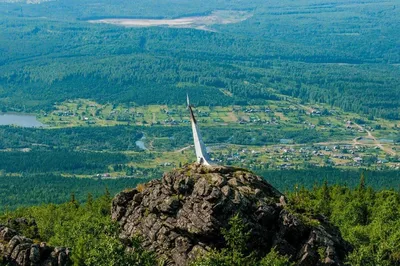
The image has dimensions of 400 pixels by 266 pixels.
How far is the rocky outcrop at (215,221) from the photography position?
150 ft

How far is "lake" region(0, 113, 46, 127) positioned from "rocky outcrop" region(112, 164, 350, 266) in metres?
125

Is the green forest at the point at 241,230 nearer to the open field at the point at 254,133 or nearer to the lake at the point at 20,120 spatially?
the open field at the point at 254,133

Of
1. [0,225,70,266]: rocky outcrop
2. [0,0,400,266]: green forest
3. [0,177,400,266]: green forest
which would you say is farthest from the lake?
[0,225,70,266]: rocky outcrop

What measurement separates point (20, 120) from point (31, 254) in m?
135

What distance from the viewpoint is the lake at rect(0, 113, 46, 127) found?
172 m

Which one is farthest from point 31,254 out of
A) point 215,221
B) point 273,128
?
point 273,128

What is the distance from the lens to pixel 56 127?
166625mm

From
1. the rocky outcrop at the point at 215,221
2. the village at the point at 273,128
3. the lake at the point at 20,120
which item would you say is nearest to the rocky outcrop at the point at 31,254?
the rocky outcrop at the point at 215,221

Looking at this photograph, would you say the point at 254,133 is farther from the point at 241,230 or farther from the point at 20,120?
the point at 241,230

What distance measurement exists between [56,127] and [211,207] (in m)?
124

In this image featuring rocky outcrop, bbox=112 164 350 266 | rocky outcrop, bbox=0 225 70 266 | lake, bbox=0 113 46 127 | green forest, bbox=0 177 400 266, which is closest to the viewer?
green forest, bbox=0 177 400 266

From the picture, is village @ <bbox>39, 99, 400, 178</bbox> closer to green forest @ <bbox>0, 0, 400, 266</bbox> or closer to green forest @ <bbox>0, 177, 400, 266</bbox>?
green forest @ <bbox>0, 0, 400, 266</bbox>

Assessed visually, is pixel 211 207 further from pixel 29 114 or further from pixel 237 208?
pixel 29 114

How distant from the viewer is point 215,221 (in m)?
45.4
